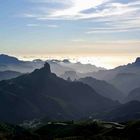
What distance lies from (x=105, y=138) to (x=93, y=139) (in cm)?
682

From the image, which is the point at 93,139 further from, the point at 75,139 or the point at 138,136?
the point at 138,136

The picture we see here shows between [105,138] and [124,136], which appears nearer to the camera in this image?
[105,138]

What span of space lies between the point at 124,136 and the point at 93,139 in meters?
19.7

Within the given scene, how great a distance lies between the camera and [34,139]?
197250 millimetres

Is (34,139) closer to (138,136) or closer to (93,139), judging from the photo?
(93,139)

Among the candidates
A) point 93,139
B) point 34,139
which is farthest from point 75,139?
point 34,139

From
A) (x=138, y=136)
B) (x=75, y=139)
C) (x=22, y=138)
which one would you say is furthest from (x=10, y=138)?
(x=138, y=136)

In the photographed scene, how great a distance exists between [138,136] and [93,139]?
2362 cm

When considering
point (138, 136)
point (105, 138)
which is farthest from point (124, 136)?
point (105, 138)

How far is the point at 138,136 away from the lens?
19562 cm

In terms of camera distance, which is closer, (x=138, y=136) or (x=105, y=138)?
(x=105, y=138)

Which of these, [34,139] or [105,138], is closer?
[105,138]

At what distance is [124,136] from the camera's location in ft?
652

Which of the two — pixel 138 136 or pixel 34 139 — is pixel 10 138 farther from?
pixel 138 136
